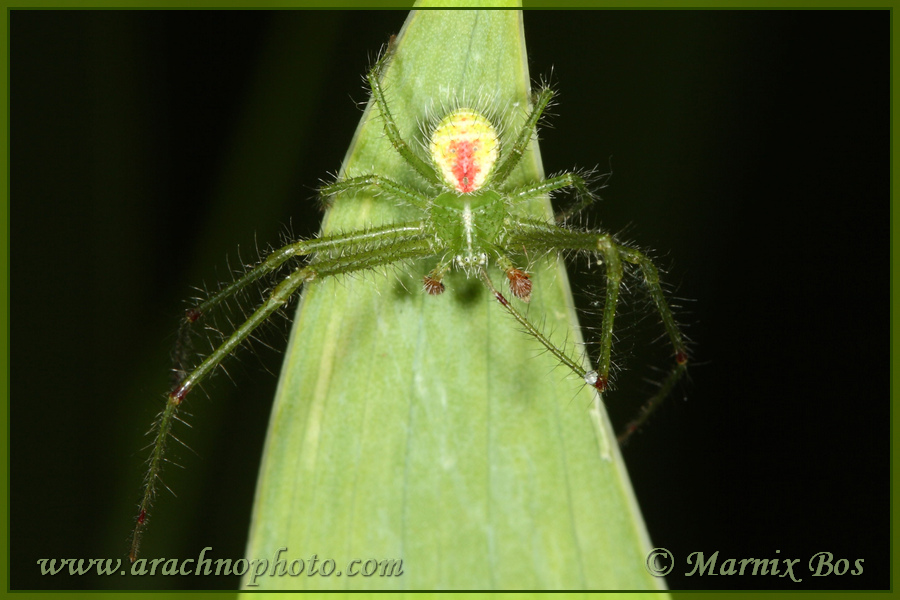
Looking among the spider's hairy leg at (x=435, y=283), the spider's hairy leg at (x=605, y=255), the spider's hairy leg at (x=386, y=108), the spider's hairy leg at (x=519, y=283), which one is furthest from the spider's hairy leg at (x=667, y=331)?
the spider's hairy leg at (x=386, y=108)

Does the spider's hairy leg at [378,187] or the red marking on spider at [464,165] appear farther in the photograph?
the red marking on spider at [464,165]

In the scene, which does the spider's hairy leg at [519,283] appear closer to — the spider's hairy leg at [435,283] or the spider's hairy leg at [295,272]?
the spider's hairy leg at [435,283]

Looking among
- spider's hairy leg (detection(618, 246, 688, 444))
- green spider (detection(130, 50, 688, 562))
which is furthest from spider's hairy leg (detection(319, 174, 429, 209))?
spider's hairy leg (detection(618, 246, 688, 444))

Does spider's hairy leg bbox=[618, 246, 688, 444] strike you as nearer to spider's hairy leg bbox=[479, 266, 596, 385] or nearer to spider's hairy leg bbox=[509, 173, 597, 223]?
spider's hairy leg bbox=[509, 173, 597, 223]

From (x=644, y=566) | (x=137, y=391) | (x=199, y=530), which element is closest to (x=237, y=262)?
(x=137, y=391)

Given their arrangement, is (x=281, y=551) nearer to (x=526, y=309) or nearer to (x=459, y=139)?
(x=526, y=309)

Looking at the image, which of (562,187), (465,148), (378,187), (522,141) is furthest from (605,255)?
(378,187)

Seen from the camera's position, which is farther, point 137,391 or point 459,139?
point 137,391
